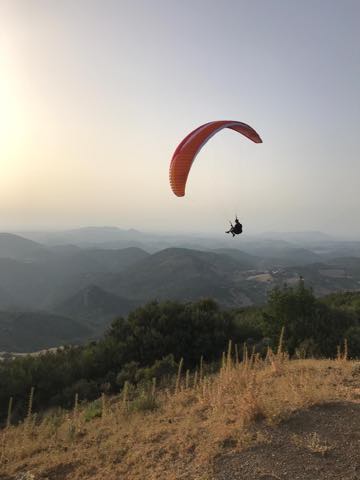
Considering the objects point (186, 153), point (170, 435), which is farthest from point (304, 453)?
point (186, 153)

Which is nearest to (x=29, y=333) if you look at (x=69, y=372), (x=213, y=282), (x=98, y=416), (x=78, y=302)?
(x=78, y=302)

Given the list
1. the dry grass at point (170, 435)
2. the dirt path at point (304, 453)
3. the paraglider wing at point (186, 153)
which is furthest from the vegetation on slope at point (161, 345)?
the dirt path at point (304, 453)

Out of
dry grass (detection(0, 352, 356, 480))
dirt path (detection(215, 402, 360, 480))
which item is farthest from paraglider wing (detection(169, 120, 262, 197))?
dirt path (detection(215, 402, 360, 480))

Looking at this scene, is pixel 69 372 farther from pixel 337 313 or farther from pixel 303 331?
pixel 337 313

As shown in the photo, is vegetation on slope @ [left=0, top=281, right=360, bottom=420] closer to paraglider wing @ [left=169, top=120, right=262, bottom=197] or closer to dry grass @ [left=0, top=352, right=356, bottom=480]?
dry grass @ [left=0, top=352, right=356, bottom=480]

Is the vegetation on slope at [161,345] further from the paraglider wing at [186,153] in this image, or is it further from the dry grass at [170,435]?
the paraglider wing at [186,153]
